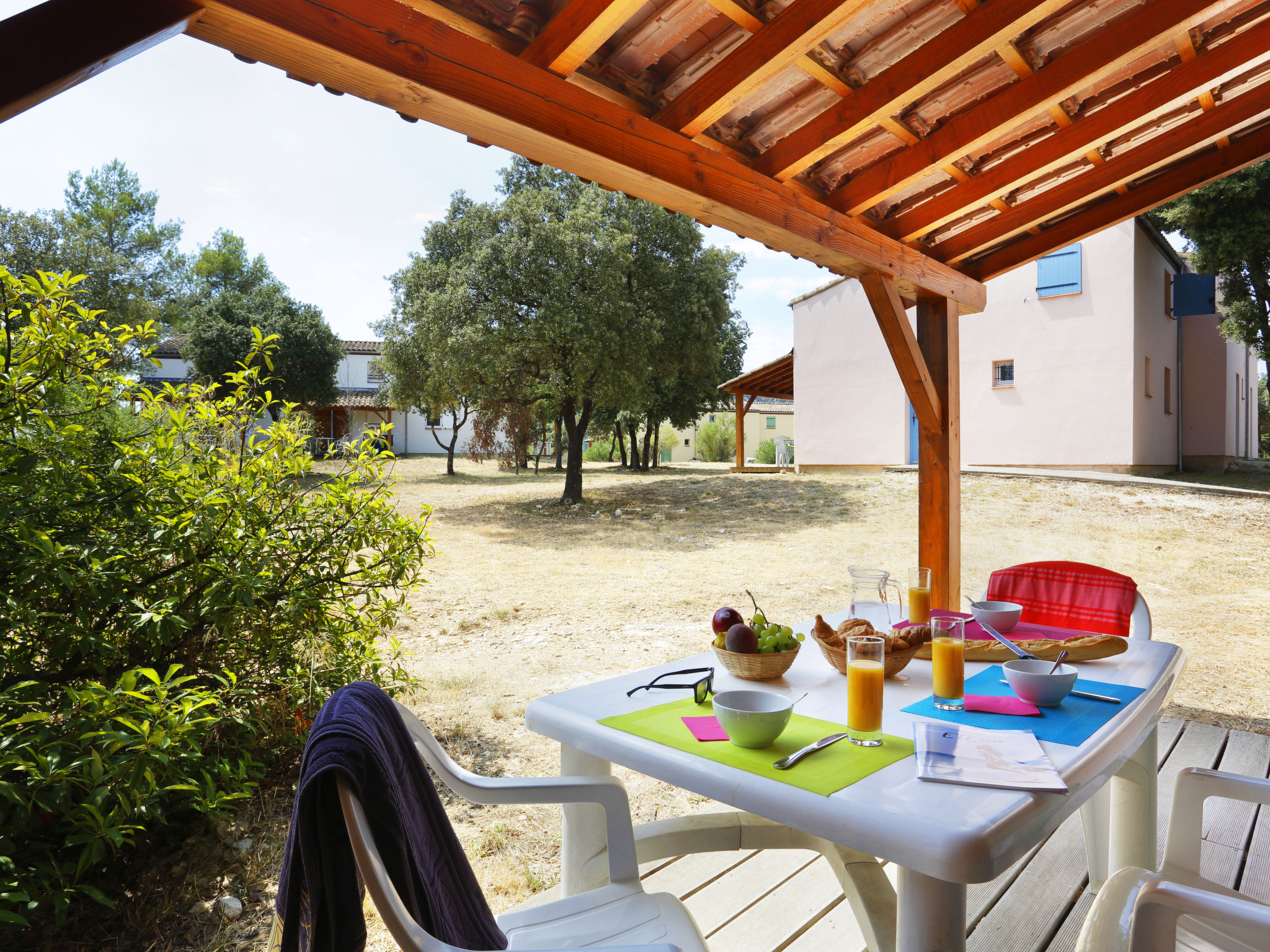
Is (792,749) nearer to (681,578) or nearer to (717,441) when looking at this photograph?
(681,578)

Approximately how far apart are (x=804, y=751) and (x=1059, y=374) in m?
11.4

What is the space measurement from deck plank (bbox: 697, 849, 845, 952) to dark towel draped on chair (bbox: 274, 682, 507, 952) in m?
0.87

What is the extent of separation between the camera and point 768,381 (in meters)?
14.9

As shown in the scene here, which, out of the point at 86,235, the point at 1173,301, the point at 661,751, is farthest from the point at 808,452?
the point at 86,235

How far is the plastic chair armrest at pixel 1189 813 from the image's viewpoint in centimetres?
127

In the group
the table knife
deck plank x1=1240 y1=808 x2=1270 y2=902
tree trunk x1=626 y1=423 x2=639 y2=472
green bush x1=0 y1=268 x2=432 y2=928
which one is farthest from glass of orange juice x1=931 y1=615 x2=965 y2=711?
tree trunk x1=626 y1=423 x2=639 y2=472

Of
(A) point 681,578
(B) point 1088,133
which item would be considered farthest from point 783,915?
(A) point 681,578

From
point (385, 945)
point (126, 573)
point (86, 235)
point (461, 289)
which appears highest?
point (86, 235)

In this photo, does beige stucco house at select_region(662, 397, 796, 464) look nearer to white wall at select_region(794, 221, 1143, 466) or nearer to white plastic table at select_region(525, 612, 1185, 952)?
white wall at select_region(794, 221, 1143, 466)

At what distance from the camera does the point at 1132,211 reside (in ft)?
10.9

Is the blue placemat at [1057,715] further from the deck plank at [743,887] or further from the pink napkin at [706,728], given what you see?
the deck plank at [743,887]

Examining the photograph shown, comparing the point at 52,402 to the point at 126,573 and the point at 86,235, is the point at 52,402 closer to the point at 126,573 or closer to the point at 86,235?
the point at 126,573

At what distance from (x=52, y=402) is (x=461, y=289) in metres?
9.30

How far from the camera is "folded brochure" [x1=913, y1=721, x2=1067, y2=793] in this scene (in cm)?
104
